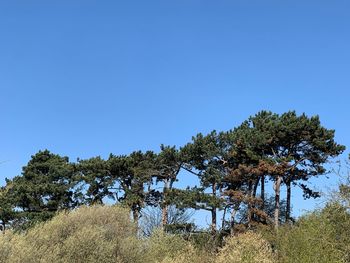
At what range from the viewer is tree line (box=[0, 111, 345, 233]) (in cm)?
4328

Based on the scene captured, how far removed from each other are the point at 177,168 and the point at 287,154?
36.5 ft

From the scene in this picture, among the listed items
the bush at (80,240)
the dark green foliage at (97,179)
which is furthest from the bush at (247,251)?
the dark green foliage at (97,179)

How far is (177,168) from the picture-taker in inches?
1951

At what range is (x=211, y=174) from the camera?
4694 cm

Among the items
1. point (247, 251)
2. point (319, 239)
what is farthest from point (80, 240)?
point (319, 239)

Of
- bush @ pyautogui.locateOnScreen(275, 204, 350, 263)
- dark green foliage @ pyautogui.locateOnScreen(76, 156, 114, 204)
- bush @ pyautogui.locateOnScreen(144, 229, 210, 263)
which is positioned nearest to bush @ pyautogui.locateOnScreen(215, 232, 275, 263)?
bush @ pyautogui.locateOnScreen(275, 204, 350, 263)

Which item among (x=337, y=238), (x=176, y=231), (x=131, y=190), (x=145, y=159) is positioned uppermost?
(x=145, y=159)

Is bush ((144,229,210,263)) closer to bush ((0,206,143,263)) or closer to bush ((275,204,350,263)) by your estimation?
bush ((0,206,143,263))

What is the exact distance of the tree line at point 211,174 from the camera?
43.3m

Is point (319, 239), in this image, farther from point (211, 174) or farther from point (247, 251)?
point (211, 174)

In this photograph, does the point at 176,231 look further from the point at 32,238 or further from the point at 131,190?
the point at 32,238

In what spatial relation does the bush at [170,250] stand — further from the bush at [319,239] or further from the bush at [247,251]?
the bush at [319,239]

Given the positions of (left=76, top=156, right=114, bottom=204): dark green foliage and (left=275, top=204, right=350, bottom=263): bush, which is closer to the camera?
(left=275, top=204, right=350, bottom=263): bush

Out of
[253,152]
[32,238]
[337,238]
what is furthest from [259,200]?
[337,238]
